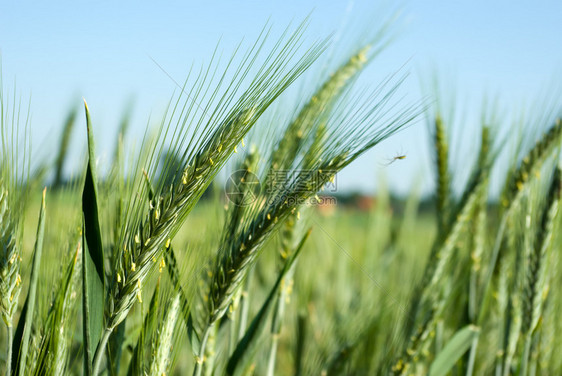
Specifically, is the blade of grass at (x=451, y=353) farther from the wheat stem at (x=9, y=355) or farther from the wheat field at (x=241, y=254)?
the wheat stem at (x=9, y=355)

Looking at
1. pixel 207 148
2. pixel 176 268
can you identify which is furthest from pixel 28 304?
pixel 207 148

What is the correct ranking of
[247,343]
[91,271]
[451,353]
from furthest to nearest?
[451,353] → [247,343] → [91,271]

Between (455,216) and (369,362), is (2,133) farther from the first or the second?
(369,362)

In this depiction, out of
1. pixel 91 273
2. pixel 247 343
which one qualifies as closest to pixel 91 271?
pixel 91 273

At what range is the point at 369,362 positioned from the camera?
1.31m

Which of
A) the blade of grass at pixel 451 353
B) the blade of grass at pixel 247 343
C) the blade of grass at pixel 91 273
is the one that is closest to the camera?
the blade of grass at pixel 91 273

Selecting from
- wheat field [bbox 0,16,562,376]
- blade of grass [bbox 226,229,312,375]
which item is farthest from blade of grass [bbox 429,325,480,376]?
blade of grass [bbox 226,229,312,375]

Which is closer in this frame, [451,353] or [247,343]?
[247,343]

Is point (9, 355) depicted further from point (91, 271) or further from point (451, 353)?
point (451, 353)

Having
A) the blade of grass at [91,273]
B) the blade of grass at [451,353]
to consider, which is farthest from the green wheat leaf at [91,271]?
the blade of grass at [451,353]

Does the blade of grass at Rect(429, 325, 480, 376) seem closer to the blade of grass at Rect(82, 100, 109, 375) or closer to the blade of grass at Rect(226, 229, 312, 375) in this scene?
the blade of grass at Rect(226, 229, 312, 375)

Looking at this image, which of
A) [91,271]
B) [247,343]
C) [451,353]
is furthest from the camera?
[451,353]

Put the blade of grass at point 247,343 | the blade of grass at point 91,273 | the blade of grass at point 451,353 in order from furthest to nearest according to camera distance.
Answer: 1. the blade of grass at point 451,353
2. the blade of grass at point 247,343
3. the blade of grass at point 91,273

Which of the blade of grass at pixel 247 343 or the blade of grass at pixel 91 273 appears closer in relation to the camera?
the blade of grass at pixel 91 273
